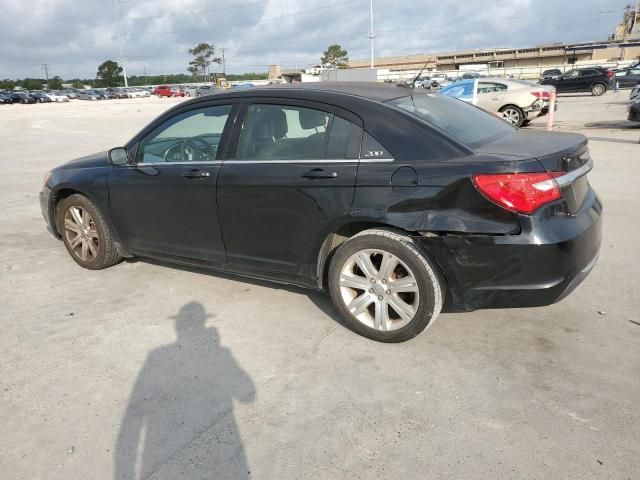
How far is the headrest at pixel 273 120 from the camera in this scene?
3721mm

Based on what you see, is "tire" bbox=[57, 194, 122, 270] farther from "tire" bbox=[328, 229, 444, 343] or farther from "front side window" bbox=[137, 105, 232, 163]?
"tire" bbox=[328, 229, 444, 343]

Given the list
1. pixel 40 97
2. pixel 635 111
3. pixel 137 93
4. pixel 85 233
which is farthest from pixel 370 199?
pixel 137 93

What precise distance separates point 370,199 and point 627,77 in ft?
128

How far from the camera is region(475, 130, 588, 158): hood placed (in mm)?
3088

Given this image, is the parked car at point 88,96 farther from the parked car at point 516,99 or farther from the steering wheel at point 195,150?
the steering wheel at point 195,150

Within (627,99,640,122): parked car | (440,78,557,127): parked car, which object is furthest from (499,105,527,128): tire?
(627,99,640,122): parked car

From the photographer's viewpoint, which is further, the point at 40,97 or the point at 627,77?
the point at 40,97

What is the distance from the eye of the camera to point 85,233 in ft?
16.2

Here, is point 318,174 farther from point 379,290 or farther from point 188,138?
point 188,138

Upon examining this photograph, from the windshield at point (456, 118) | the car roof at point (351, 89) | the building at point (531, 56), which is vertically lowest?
the windshield at point (456, 118)

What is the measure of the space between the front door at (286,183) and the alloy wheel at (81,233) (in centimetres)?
171

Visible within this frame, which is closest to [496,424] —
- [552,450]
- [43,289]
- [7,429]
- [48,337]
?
[552,450]

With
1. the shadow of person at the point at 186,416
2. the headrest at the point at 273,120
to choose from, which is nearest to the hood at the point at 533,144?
the headrest at the point at 273,120

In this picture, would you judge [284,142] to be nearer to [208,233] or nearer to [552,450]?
[208,233]
